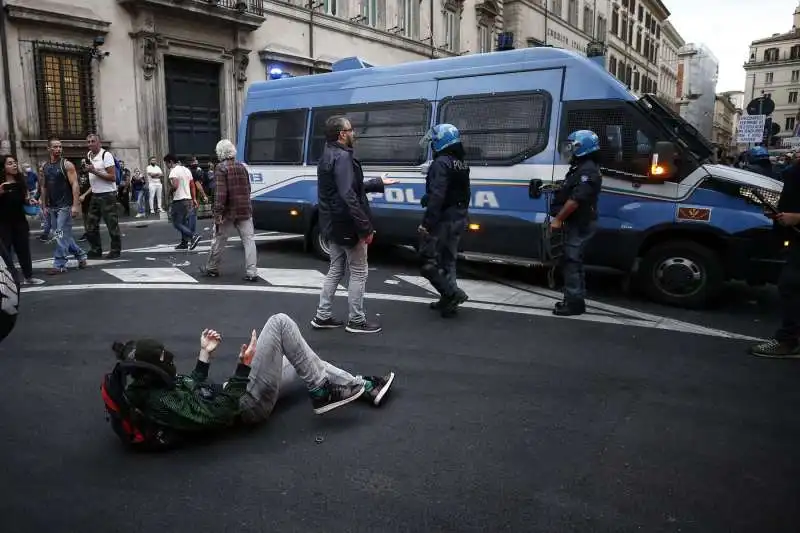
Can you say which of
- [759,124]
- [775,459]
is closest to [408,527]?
[775,459]

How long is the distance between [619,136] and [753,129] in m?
11.0

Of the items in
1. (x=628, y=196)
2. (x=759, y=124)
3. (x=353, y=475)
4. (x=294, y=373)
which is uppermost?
(x=759, y=124)

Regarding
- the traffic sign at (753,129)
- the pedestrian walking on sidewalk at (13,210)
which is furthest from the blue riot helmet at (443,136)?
the traffic sign at (753,129)

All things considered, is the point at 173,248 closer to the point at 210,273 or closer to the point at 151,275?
the point at 151,275

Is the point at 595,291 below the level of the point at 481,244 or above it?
below

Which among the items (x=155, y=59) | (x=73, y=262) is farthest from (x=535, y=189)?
(x=155, y=59)

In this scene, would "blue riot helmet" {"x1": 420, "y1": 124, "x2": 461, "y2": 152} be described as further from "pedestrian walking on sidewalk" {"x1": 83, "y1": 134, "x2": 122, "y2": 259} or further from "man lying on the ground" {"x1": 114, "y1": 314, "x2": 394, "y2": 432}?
"pedestrian walking on sidewalk" {"x1": 83, "y1": 134, "x2": 122, "y2": 259}

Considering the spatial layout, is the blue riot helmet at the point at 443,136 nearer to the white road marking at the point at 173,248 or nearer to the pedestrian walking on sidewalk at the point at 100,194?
the pedestrian walking on sidewalk at the point at 100,194

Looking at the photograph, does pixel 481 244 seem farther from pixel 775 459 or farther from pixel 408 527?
pixel 408 527

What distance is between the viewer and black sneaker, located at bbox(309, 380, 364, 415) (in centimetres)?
A: 352

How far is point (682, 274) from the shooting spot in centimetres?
626

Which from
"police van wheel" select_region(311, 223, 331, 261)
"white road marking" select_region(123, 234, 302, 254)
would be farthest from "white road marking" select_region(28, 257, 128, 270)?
"police van wheel" select_region(311, 223, 331, 261)

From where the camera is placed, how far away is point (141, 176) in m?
17.8

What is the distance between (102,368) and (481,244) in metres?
4.55
